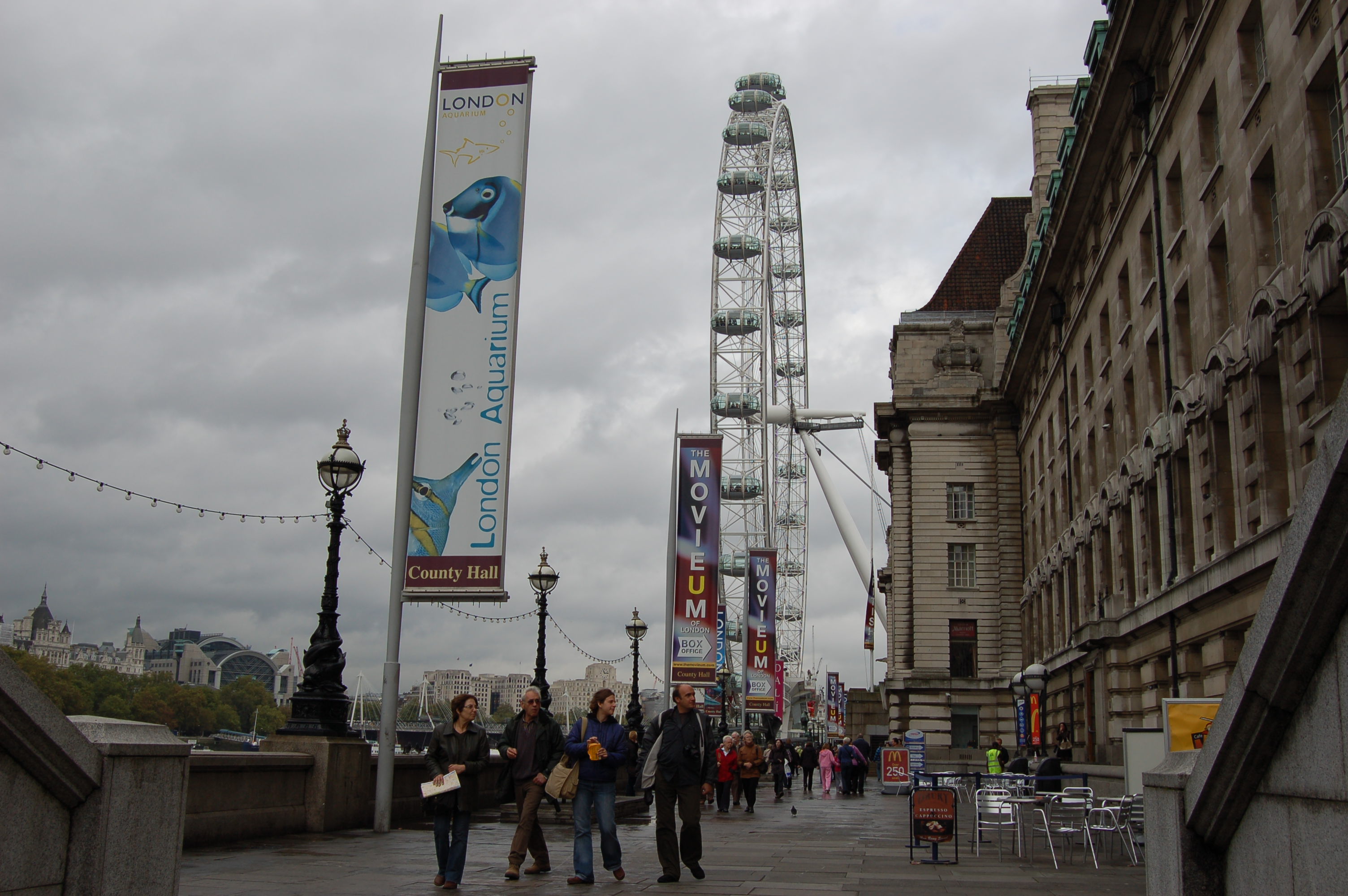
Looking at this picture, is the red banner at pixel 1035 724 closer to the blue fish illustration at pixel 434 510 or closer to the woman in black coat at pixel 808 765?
the woman in black coat at pixel 808 765

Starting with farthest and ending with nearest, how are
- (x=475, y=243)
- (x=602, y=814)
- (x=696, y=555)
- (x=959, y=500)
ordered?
(x=959, y=500), (x=696, y=555), (x=475, y=243), (x=602, y=814)

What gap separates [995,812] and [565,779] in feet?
23.0

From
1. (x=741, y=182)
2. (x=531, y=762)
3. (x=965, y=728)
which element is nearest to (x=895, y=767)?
(x=965, y=728)

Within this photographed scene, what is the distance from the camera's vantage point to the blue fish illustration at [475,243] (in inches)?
720

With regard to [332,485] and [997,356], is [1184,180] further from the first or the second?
[997,356]

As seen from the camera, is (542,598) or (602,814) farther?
(542,598)

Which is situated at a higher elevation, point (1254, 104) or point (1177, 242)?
point (1254, 104)

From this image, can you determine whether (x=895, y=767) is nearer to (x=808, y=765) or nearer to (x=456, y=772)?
(x=808, y=765)

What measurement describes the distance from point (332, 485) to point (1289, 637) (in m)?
13.4

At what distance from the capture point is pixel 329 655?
55.2 feet

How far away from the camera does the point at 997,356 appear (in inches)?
2437

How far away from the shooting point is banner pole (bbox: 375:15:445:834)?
16.5 metres

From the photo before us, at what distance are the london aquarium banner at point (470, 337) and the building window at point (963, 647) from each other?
A: 4464 centimetres

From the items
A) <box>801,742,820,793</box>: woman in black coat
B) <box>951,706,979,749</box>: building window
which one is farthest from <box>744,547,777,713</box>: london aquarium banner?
<box>951,706,979,749</box>: building window
